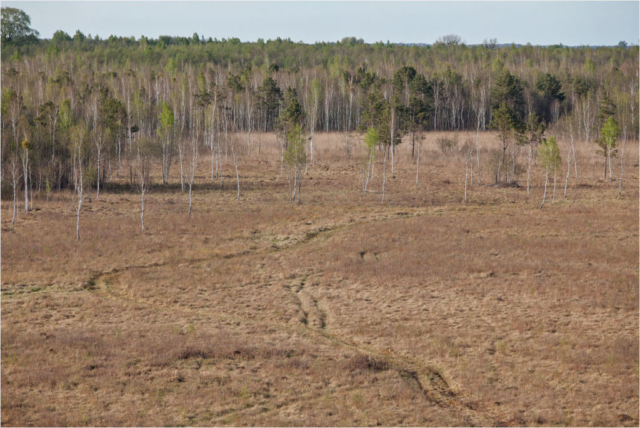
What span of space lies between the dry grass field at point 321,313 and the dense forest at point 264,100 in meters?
10.1

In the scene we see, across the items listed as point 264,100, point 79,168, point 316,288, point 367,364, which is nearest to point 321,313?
point 316,288

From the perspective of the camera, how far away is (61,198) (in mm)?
65062

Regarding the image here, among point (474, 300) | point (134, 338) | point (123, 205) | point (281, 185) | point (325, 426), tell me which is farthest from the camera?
point (281, 185)

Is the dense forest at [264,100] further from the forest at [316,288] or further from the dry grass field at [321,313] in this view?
the dry grass field at [321,313]

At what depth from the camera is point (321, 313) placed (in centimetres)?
3403

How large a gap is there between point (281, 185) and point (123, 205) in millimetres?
18970

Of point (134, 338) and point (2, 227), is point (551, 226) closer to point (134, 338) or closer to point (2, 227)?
point (134, 338)

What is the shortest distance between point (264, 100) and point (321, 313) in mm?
82192

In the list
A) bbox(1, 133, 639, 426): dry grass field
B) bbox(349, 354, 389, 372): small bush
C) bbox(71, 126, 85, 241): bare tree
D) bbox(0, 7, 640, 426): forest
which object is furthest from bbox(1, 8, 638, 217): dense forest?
bbox(349, 354, 389, 372): small bush

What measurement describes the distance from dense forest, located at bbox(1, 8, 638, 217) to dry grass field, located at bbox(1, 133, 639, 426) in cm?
1012

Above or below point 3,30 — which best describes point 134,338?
below

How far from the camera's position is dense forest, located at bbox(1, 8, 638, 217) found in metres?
70.4

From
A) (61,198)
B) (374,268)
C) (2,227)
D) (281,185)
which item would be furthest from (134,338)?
(281,185)

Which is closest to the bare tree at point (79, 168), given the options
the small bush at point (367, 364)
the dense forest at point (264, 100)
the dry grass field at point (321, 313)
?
the dense forest at point (264, 100)
